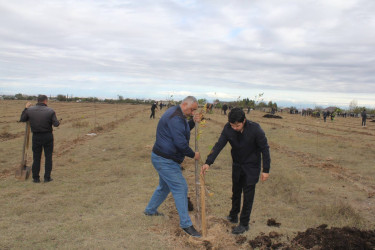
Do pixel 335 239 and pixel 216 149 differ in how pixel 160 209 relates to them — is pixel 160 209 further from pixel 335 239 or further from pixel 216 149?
pixel 335 239

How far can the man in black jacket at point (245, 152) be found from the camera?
438cm

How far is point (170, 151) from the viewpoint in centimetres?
435

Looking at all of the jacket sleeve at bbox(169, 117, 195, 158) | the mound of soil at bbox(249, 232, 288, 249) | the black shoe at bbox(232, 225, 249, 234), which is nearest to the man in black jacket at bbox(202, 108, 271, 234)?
the black shoe at bbox(232, 225, 249, 234)

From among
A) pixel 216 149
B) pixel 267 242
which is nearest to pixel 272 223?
pixel 267 242

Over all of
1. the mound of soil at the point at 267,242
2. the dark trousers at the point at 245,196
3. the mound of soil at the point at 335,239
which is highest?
the dark trousers at the point at 245,196

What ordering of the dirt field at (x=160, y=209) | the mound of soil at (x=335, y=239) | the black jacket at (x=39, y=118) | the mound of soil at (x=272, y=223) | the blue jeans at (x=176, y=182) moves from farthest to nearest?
the black jacket at (x=39, y=118)
the mound of soil at (x=272, y=223)
the blue jeans at (x=176, y=182)
the dirt field at (x=160, y=209)
the mound of soil at (x=335, y=239)

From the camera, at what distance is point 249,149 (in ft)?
14.7

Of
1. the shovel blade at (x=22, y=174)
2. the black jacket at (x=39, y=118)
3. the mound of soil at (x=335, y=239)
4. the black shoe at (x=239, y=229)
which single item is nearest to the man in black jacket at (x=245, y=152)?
the black shoe at (x=239, y=229)

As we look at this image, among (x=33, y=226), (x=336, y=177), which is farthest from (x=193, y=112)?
(x=336, y=177)

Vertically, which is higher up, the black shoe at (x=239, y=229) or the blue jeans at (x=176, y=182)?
the blue jeans at (x=176, y=182)

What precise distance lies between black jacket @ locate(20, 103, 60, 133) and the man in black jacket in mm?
4149

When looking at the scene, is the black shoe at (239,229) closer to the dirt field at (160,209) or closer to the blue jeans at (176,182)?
the dirt field at (160,209)

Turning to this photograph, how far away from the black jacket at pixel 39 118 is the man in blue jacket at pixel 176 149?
3.58 metres

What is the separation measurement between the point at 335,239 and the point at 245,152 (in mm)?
1537
